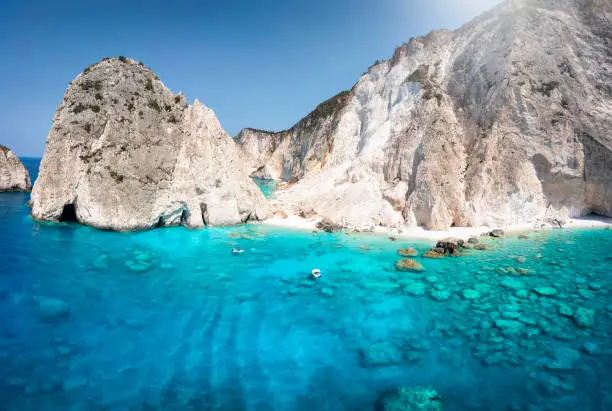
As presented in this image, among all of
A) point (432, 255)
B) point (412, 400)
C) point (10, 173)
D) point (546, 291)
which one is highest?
point (10, 173)

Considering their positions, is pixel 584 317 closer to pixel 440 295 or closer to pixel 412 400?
pixel 440 295

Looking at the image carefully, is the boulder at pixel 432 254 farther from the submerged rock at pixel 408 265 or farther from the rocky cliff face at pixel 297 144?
the rocky cliff face at pixel 297 144

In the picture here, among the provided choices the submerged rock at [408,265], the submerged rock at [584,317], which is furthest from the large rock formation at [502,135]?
the submerged rock at [584,317]

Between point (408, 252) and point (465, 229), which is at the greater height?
point (465, 229)

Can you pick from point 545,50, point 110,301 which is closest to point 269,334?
point 110,301

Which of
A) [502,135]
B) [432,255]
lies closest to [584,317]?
[432,255]

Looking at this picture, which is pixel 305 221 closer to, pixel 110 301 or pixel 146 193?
pixel 146 193
